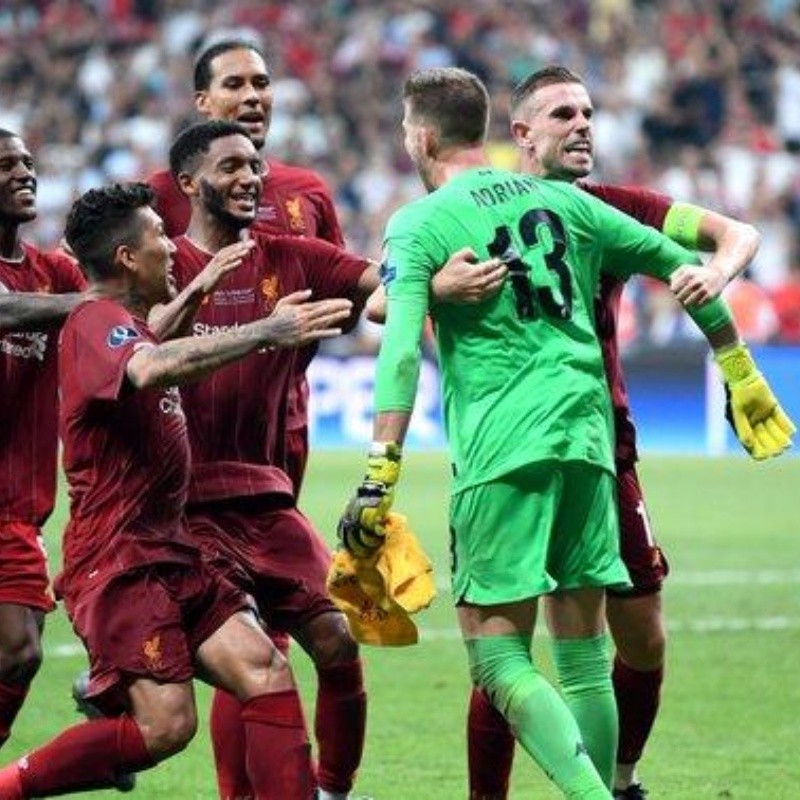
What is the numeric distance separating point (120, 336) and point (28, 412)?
1.47 metres

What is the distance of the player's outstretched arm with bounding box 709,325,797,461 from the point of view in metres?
7.22

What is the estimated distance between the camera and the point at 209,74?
909 centimetres

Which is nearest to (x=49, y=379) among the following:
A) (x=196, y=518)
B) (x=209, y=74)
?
(x=196, y=518)

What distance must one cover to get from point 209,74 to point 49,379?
1493mm

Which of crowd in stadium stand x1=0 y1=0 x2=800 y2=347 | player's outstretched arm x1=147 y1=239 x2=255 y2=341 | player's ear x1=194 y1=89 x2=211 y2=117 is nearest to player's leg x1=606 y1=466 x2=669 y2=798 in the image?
player's outstretched arm x1=147 y1=239 x2=255 y2=341

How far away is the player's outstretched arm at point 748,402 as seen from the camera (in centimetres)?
722

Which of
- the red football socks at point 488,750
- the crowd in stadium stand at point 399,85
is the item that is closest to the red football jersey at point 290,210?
the red football socks at point 488,750

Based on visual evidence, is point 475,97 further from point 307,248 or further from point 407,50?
point 407,50

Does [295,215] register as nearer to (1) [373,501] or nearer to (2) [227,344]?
(2) [227,344]

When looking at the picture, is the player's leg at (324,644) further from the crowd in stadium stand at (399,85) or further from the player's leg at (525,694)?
the crowd in stadium stand at (399,85)

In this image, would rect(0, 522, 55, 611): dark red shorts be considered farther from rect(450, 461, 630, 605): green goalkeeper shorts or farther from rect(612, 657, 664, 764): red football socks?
rect(612, 657, 664, 764): red football socks

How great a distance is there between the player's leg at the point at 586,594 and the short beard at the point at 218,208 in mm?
1556

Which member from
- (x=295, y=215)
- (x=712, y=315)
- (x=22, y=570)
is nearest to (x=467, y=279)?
(x=712, y=315)

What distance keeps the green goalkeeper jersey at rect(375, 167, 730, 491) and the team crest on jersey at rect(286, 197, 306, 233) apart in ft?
5.65
